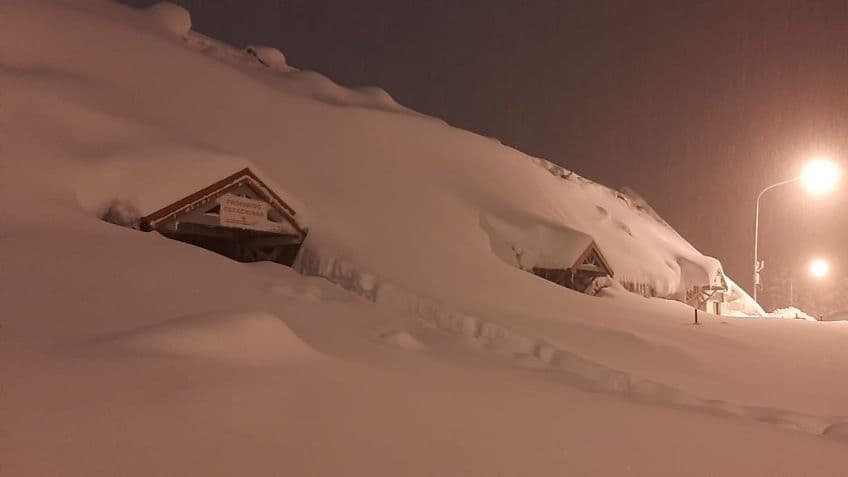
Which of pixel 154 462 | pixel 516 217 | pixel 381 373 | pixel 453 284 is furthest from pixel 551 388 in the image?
pixel 516 217

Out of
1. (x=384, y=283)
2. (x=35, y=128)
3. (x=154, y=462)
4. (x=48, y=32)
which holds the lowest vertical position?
(x=154, y=462)

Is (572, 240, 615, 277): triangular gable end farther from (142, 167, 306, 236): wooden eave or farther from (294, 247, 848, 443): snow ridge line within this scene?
(142, 167, 306, 236): wooden eave

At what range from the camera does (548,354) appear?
24.9 feet

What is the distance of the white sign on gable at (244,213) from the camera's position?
30.7 feet

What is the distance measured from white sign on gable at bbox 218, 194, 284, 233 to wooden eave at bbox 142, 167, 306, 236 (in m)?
0.16

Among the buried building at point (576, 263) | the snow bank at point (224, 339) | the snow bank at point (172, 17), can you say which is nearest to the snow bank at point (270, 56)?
the snow bank at point (172, 17)

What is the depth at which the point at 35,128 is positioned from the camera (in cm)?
916

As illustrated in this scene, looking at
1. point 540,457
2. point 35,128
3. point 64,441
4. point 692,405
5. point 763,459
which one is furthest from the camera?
point 35,128

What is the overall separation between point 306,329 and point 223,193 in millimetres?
4023

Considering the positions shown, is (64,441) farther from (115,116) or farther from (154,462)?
(115,116)

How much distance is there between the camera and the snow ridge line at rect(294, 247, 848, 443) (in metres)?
5.94

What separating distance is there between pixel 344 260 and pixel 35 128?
550cm

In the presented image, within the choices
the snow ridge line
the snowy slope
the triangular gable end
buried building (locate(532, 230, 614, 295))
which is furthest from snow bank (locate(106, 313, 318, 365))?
the triangular gable end

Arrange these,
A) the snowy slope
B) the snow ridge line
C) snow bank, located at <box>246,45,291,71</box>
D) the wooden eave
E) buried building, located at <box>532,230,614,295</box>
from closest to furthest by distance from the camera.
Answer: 1. the snowy slope
2. the snow ridge line
3. the wooden eave
4. buried building, located at <box>532,230,614,295</box>
5. snow bank, located at <box>246,45,291,71</box>
